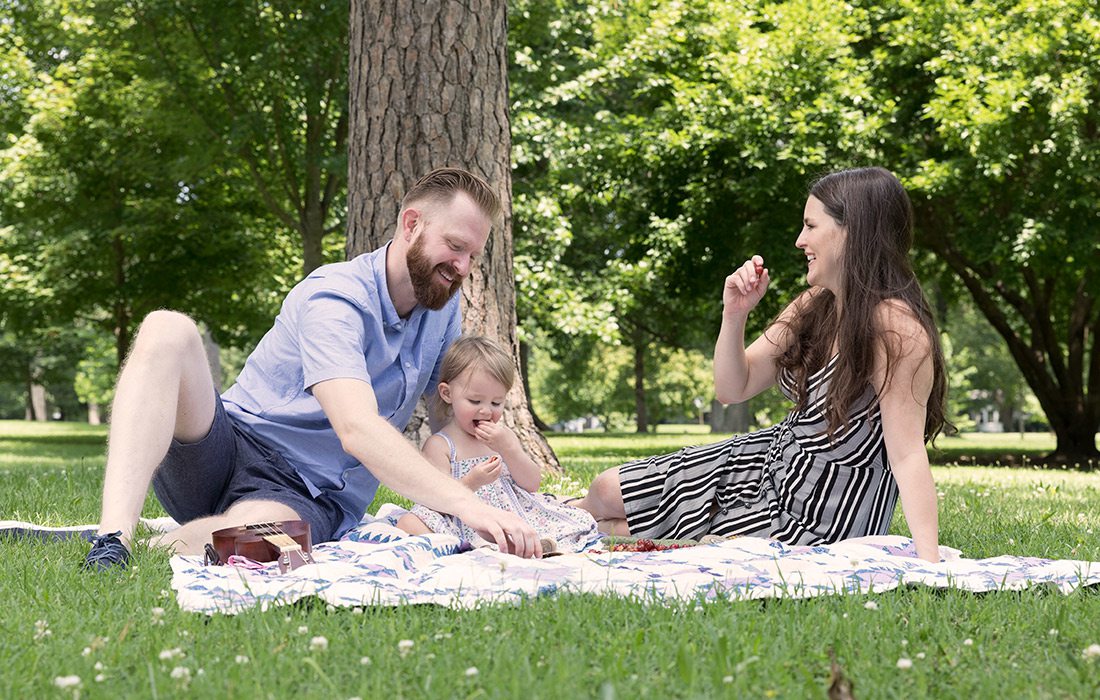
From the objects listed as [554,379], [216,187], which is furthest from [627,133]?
[554,379]

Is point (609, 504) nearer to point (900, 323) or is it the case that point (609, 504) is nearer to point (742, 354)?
point (742, 354)

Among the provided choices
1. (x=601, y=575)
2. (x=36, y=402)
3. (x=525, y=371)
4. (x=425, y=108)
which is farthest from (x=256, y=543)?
(x=36, y=402)

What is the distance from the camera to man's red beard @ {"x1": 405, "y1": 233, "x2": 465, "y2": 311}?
407cm

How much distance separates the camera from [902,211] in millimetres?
4168

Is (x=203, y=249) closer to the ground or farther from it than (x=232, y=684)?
farther from it

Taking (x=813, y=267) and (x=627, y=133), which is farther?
(x=627, y=133)

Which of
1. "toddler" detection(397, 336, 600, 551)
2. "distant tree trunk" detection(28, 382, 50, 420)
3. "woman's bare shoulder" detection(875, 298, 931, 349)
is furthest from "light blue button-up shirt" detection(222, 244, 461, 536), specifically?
"distant tree trunk" detection(28, 382, 50, 420)

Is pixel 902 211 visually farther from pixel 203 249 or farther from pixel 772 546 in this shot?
pixel 203 249

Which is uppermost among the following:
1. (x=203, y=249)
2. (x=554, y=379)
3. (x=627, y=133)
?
(x=627, y=133)

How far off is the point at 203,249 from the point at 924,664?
1892 centimetres

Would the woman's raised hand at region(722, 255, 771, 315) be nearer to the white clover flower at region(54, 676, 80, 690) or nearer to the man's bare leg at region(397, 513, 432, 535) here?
the man's bare leg at region(397, 513, 432, 535)

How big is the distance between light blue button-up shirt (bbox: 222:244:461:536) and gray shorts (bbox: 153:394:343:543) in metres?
0.06

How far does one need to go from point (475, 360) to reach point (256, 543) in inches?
53.5

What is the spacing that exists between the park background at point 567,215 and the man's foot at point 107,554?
0.12m
